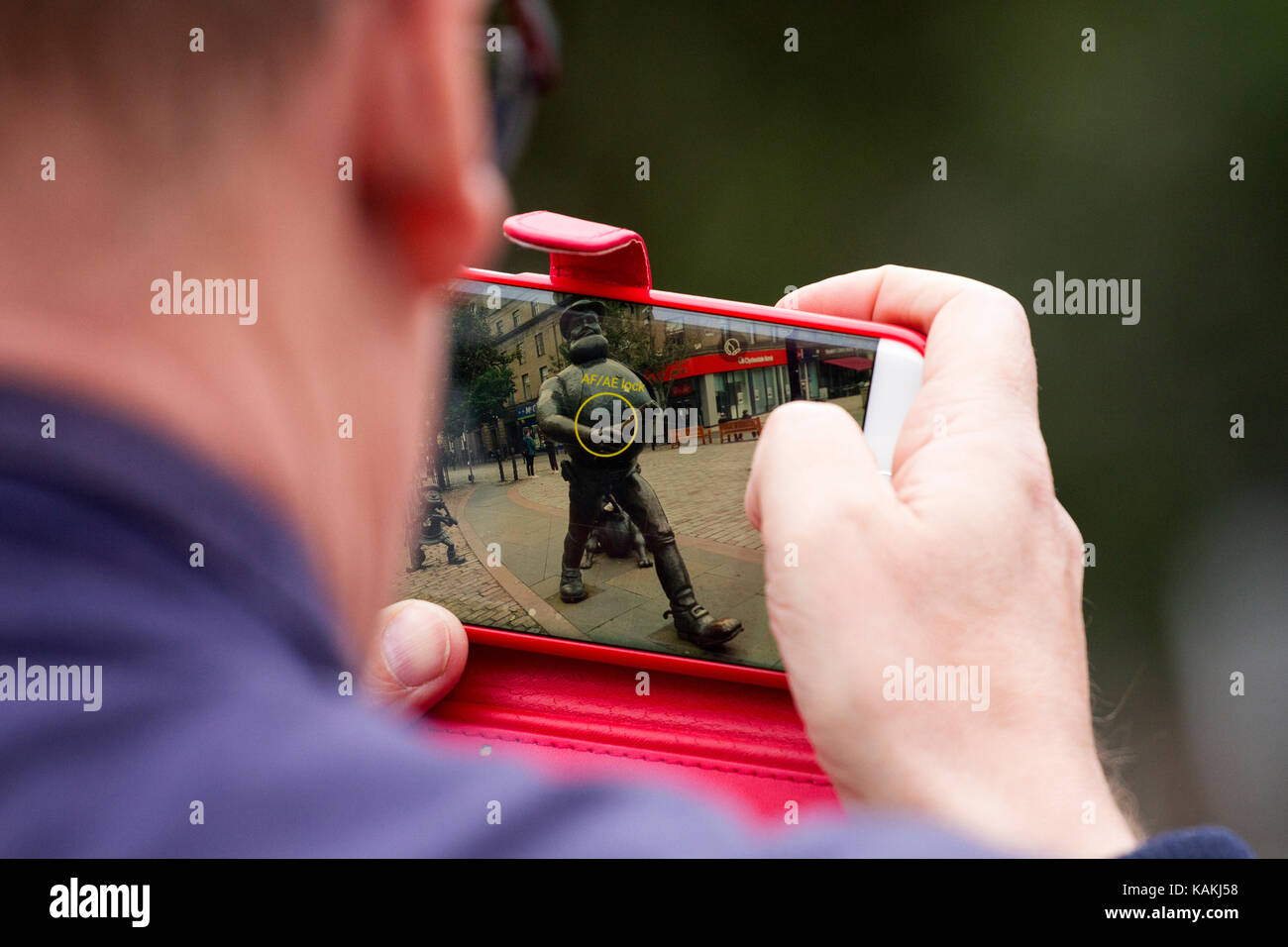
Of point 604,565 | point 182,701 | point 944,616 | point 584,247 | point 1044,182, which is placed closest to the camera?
point 182,701

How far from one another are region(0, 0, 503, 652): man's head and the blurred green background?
2.06m

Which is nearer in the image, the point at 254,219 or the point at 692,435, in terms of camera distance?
the point at 254,219

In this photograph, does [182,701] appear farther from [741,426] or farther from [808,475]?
[741,426]

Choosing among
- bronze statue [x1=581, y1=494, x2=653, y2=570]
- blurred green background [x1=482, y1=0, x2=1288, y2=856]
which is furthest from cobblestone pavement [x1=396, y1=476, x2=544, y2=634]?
blurred green background [x1=482, y1=0, x2=1288, y2=856]

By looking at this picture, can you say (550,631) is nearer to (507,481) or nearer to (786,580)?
(507,481)

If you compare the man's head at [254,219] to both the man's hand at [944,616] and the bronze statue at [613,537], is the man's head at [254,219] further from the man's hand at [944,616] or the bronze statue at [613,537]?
the bronze statue at [613,537]

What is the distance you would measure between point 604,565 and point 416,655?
9.8 inches

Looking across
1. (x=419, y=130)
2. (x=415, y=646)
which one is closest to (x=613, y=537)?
(x=415, y=646)

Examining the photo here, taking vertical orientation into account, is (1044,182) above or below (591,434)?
above

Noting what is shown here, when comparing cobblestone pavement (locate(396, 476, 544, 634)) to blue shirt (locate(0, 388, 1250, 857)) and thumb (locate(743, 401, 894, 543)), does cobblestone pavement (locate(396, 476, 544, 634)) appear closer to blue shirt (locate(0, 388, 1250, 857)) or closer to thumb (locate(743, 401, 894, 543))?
thumb (locate(743, 401, 894, 543))

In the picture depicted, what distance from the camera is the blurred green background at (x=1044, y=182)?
232cm

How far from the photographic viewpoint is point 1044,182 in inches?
92.2

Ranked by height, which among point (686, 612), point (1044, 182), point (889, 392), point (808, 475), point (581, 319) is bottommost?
point (686, 612)

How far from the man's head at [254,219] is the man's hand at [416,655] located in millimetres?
618
